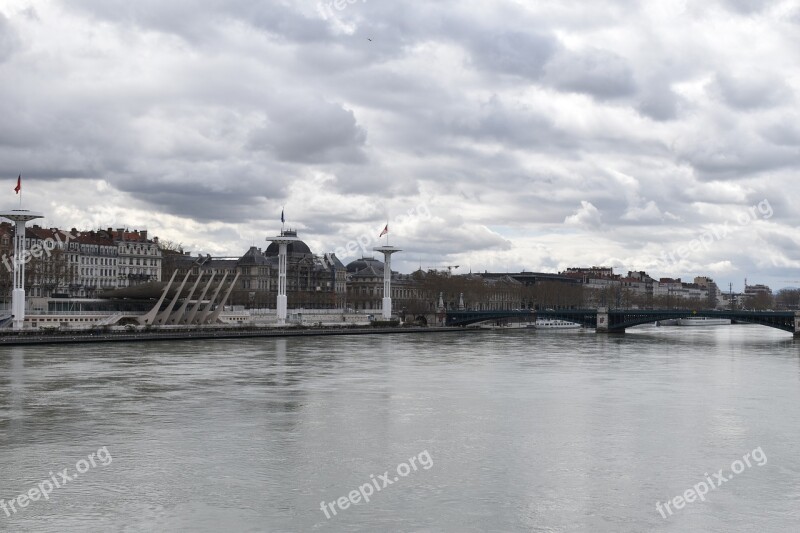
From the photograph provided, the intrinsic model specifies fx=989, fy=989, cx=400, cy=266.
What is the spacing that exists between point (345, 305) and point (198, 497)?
343 ft

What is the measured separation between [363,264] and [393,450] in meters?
117

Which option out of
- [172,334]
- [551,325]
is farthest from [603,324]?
[172,334]

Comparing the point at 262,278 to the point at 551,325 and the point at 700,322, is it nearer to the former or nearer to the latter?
the point at 551,325

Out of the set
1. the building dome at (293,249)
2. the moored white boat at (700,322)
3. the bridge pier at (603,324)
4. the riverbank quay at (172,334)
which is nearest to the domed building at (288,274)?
the building dome at (293,249)

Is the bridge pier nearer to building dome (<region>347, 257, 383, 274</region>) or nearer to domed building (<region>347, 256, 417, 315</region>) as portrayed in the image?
domed building (<region>347, 256, 417, 315</region>)

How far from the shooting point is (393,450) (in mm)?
19766

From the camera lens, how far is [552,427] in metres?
23.1

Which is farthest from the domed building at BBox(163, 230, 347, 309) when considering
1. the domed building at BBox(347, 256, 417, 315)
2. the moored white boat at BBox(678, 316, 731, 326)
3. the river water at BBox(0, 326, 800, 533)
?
the river water at BBox(0, 326, 800, 533)

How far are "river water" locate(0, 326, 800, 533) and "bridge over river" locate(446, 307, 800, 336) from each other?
37.5 meters

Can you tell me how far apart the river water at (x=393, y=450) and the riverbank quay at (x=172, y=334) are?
49.9ft

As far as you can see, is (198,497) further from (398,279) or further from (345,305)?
(398,279)

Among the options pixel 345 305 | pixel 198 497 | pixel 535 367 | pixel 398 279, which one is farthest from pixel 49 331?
pixel 398 279

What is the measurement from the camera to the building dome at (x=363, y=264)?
136 metres

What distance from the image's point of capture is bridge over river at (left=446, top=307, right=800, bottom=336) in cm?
7400
